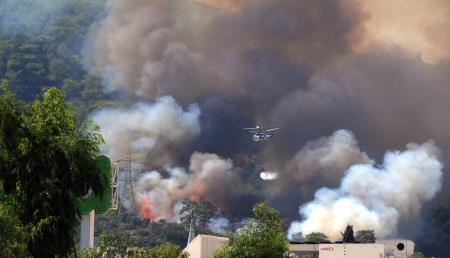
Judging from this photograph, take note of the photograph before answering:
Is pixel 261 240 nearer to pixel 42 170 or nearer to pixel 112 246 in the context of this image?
pixel 42 170

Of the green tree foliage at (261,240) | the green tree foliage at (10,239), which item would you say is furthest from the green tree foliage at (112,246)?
the green tree foliage at (10,239)

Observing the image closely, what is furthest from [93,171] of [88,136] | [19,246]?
[19,246]

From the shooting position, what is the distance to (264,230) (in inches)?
3155

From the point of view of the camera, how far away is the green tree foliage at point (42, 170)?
4275cm

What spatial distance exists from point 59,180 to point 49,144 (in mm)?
1650

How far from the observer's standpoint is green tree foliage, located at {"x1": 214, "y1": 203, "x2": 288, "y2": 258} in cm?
7929

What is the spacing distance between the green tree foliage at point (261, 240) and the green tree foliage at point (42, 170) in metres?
36.7

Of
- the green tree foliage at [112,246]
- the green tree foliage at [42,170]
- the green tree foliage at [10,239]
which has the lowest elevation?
the green tree foliage at [10,239]

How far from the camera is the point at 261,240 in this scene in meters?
79.6

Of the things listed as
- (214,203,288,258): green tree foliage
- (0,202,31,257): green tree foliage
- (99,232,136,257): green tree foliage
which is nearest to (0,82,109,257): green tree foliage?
(0,202,31,257): green tree foliage

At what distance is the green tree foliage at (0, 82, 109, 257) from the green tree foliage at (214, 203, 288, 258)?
36.7m

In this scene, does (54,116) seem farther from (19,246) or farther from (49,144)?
(19,246)

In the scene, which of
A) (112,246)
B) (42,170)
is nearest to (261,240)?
(42,170)

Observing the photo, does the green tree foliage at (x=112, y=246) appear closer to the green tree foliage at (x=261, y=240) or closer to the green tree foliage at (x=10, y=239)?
the green tree foliage at (x=261, y=240)
